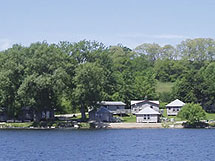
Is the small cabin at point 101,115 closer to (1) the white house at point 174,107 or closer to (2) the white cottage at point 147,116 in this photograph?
(2) the white cottage at point 147,116

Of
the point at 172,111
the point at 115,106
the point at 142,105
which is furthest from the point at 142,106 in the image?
the point at 172,111

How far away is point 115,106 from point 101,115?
652 cm

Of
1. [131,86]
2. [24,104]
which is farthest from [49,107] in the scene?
[131,86]

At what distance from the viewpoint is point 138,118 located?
324 feet

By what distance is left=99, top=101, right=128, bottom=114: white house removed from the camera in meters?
107

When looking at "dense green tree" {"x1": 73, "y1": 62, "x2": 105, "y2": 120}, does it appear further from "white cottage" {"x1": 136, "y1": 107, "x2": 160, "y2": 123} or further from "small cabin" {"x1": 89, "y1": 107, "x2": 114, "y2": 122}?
"white cottage" {"x1": 136, "y1": 107, "x2": 160, "y2": 123}

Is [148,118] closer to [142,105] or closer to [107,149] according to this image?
[142,105]

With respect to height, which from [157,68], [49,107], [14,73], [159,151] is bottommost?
[159,151]

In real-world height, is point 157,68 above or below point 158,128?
above

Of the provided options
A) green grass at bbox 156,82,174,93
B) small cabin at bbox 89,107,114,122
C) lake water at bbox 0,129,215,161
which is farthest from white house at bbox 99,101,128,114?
green grass at bbox 156,82,174,93

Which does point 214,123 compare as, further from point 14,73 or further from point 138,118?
point 14,73

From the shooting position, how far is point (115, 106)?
108 metres

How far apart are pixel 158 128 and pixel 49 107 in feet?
74.0

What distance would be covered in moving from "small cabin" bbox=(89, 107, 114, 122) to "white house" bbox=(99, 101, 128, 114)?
168 inches
